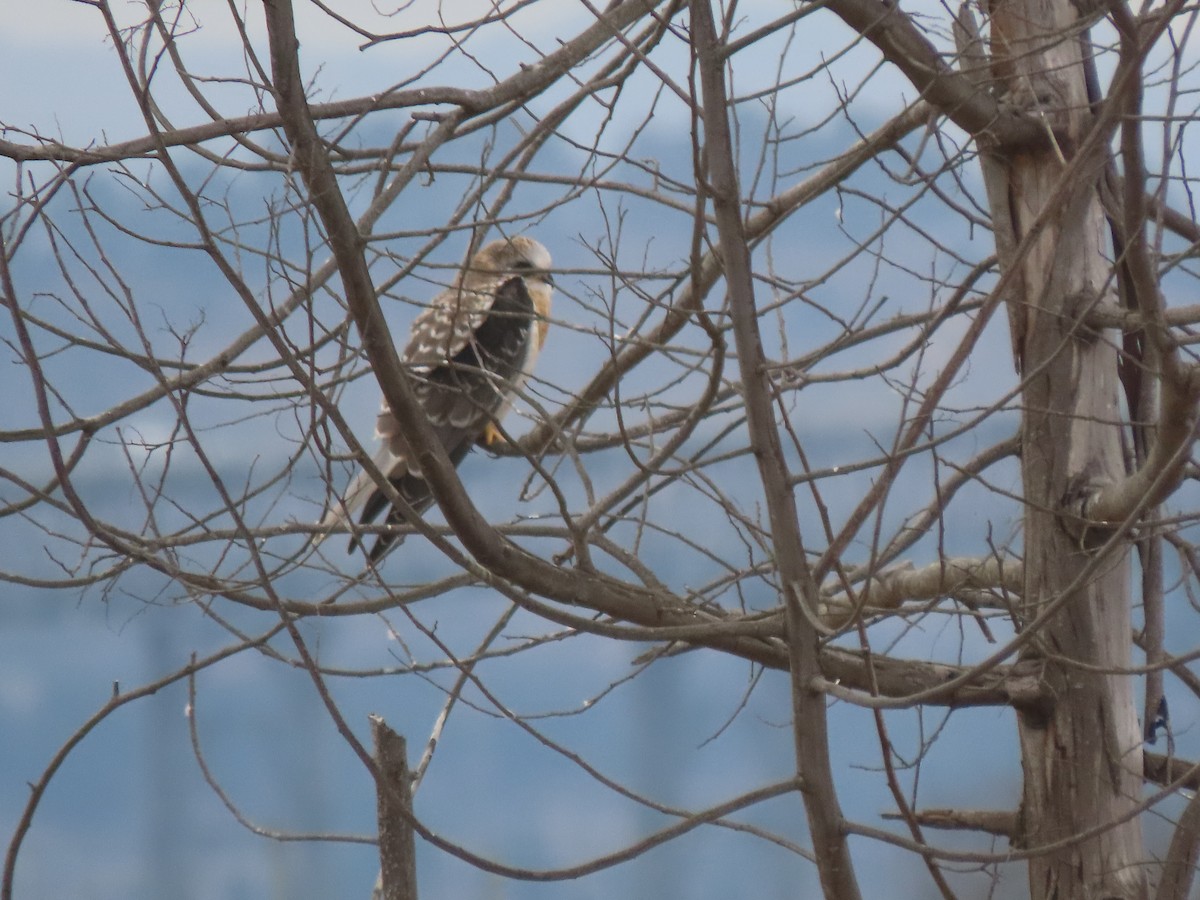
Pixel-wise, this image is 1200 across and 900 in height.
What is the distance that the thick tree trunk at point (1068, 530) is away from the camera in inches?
55.3

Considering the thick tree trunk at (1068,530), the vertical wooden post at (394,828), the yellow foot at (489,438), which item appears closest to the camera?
the vertical wooden post at (394,828)

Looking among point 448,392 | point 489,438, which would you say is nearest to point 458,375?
point 448,392

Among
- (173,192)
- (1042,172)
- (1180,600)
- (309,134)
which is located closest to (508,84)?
(309,134)

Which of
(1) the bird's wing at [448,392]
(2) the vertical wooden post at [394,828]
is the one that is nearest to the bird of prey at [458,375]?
(1) the bird's wing at [448,392]

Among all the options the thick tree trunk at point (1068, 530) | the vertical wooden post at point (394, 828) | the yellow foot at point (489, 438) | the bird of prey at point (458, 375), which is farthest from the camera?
the yellow foot at point (489, 438)

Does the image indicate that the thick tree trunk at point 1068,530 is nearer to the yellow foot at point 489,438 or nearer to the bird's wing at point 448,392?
the bird's wing at point 448,392

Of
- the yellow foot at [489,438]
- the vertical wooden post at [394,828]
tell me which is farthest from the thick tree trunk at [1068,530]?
the yellow foot at [489,438]

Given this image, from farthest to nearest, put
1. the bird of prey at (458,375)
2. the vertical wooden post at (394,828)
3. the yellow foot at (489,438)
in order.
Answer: the yellow foot at (489,438)
the bird of prey at (458,375)
the vertical wooden post at (394,828)

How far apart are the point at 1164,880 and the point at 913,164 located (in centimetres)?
71

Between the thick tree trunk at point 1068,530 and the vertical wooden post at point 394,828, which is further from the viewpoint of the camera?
the thick tree trunk at point 1068,530

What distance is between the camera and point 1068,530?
140 centimetres

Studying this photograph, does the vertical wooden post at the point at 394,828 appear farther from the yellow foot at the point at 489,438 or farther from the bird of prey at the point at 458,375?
the yellow foot at the point at 489,438

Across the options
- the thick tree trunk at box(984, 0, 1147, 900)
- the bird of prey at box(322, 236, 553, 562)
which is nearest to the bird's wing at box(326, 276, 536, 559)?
the bird of prey at box(322, 236, 553, 562)

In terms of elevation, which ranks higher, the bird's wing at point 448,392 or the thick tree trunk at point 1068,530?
the bird's wing at point 448,392
